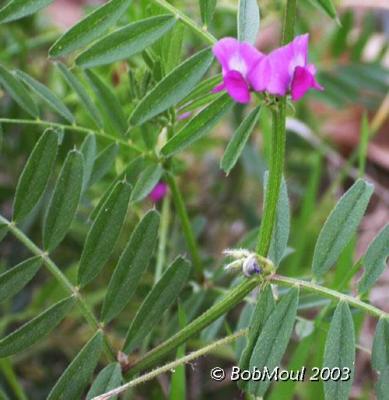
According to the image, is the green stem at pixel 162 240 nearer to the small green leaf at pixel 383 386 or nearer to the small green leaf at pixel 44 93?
the small green leaf at pixel 44 93

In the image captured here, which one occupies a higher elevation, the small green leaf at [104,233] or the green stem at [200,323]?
the small green leaf at [104,233]

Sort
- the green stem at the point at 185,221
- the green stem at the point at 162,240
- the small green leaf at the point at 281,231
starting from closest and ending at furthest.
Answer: the small green leaf at the point at 281,231
the green stem at the point at 185,221
the green stem at the point at 162,240

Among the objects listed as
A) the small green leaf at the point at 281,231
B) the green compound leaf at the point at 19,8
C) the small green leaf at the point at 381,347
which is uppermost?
the green compound leaf at the point at 19,8

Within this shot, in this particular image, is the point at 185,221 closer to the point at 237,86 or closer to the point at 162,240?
the point at 162,240

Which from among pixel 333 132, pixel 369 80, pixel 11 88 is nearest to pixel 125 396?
pixel 11 88

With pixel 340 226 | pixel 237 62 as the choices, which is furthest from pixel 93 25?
pixel 340 226

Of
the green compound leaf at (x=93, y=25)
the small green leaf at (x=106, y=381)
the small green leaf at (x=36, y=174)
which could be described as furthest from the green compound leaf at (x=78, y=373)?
the green compound leaf at (x=93, y=25)

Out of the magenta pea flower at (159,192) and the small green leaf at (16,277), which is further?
the magenta pea flower at (159,192)

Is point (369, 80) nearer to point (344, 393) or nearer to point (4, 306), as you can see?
point (4, 306)
